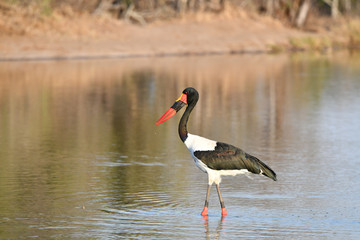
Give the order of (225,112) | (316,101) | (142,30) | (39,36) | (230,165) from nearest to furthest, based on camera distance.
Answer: (230,165) < (225,112) < (316,101) < (39,36) < (142,30)

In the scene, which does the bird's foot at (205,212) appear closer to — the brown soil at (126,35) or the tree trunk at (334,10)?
the brown soil at (126,35)

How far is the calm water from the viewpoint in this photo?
8289mm

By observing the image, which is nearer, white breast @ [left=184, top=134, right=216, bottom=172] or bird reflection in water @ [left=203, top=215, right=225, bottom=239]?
bird reflection in water @ [left=203, top=215, right=225, bottom=239]

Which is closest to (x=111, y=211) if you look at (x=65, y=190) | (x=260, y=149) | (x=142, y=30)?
(x=65, y=190)

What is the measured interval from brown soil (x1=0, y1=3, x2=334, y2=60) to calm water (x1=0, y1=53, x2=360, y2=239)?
716 centimetres

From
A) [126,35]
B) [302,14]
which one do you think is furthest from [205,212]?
[302,14]

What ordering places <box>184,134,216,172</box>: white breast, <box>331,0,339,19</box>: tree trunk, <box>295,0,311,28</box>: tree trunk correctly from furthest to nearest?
<box>331,0,339,19</box>: tree trunk, <box>295,0,311,28</box>: tree trunk, <box>184,134,216,172</box>: white breast

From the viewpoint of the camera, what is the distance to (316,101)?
19.4m

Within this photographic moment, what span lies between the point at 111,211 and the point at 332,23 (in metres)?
37.2

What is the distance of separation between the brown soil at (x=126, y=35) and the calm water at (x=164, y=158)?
7.16 metres

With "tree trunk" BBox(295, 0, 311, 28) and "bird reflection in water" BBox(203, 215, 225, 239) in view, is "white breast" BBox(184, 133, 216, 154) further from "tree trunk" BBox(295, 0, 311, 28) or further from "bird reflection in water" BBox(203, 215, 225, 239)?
"tree trunk" BBox(295, 0, 311, 28)

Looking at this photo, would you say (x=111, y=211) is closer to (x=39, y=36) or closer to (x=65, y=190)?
(x=65, y=190)

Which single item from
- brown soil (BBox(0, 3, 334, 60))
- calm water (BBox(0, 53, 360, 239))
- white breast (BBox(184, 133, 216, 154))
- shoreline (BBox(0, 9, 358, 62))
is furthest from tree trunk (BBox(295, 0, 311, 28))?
white breast (BBox(184, 133, 216, 154))

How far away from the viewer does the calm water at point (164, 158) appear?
8.29 m
